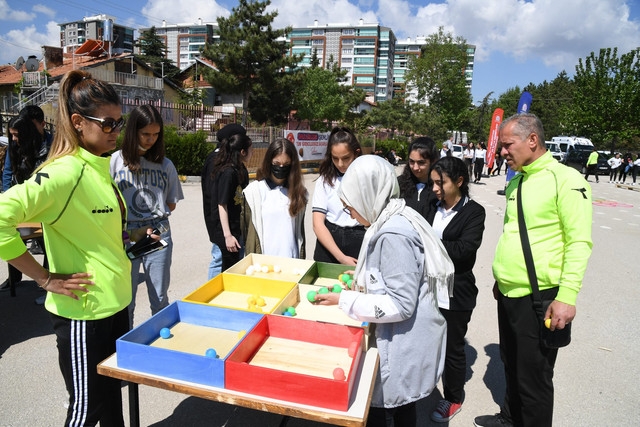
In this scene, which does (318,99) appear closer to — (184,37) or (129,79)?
(129,79)

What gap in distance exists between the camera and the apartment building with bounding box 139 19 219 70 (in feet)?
341

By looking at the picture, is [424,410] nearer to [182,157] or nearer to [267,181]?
[267,181]

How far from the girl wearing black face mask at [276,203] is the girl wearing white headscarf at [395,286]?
4.83ft

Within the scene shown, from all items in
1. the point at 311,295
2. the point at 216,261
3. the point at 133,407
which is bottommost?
the point at 133,407

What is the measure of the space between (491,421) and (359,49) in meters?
101

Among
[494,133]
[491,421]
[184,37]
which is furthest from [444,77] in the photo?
[184,37]

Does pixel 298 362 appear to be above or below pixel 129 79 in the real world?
below

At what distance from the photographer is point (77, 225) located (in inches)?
68.3

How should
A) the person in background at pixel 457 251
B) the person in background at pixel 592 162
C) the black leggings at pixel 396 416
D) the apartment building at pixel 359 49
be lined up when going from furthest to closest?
1. the apartment building at pixel 359 49
2. the person in background at pixel 592 162
3. the person in background at pixel 457 251
4. the black leggings at pixel 396 416

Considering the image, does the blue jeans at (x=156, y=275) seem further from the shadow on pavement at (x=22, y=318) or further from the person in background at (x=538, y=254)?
the person in background at (x=538, y=254)

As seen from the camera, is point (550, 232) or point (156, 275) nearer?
point (550, 232)

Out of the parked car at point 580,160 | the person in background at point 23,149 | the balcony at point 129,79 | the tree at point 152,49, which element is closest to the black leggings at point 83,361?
the person in background at point 23,149

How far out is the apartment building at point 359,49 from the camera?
3701 inches

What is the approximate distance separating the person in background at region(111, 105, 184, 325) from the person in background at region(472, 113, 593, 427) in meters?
2.27
